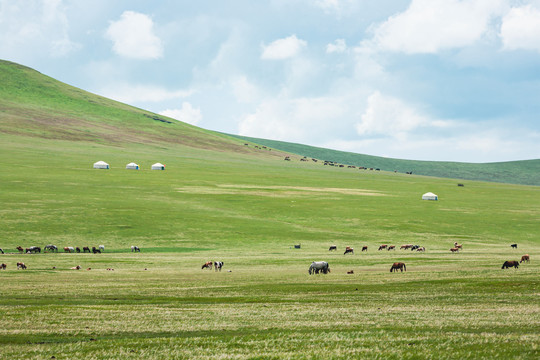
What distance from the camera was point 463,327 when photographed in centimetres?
1978

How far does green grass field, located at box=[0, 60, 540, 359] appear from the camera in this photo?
17.8 metres

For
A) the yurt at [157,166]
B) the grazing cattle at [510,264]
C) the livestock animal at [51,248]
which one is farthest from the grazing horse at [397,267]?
the yurt at [157,166]

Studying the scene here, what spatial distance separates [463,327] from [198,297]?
16.1 meters

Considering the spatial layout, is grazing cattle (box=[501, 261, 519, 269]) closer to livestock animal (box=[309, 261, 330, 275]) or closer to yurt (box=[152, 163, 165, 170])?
livestock animal (box=[309, 261, 330, 275])

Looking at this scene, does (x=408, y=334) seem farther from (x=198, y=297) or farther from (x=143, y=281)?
(x=143, y=281)

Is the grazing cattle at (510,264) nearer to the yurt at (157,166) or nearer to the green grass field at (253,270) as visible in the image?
the green grass field at (253,270)

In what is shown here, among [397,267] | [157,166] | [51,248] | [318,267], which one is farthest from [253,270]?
[157,166]

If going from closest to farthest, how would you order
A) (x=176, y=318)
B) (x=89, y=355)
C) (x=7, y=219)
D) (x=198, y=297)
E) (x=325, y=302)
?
(x=89, y=355)
(x=176, y=318)
(x=325, y=302)
(x=198, y=297)
(x=7, y=219)

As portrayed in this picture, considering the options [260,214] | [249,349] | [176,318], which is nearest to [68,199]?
[260,214]

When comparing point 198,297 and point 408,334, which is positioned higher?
point 408,334

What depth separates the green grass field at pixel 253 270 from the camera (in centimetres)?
1781

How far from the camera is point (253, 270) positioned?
4900cm

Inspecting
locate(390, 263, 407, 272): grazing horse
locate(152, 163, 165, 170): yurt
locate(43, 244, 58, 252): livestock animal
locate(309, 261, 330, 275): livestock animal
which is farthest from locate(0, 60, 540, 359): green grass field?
locate(43, 244, 58, 252): livestock animal

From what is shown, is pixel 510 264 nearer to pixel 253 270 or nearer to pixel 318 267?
pixel 318 267
